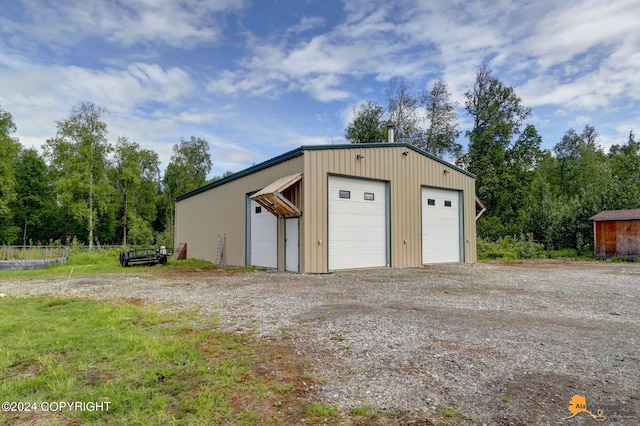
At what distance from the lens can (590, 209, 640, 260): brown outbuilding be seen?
16.2 m

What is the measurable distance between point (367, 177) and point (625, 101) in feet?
112

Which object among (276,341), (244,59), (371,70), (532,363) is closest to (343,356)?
(276,341)

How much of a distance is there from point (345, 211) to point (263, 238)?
3403mm

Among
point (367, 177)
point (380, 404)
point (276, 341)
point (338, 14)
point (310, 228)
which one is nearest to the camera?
point (380, 404)

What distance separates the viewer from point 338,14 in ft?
47.8

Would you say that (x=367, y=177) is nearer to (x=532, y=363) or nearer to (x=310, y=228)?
(x=310, y=228)

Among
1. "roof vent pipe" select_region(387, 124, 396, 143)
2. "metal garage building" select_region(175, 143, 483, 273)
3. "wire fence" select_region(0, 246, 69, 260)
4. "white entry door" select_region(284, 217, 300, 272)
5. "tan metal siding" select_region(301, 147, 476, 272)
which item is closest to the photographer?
"tan metal siding" select_region(301, 147, 476, 272)

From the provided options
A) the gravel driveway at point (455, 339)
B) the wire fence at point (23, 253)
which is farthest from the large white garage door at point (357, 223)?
the wire fence at point (23, 253)

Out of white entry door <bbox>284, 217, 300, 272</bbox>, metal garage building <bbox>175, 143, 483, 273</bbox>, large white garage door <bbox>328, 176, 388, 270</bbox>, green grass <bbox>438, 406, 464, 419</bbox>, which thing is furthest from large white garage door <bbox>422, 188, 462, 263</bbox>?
green grass <bbox>438, 406, 464, 419</bbox>

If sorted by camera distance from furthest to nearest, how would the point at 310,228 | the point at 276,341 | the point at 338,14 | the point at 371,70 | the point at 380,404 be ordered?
the point at 371,70 → the point at 338,14 → the point at 310,228 → the point at 276,341 → the point at 380,404

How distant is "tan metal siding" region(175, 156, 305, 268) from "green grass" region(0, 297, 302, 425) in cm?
688

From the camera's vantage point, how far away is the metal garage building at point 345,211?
1093 centimetres

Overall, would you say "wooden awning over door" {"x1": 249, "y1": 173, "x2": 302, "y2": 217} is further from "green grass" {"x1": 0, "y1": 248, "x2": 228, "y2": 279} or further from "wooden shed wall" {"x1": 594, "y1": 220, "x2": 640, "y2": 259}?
"wooden shed wall" {"x1": 594, "y1": 220, "x2": 640, "y2": 259}

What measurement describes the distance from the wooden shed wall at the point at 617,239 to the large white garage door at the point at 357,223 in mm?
12826
